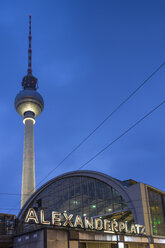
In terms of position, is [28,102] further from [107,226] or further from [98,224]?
[107,226]

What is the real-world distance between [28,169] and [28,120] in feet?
77.3

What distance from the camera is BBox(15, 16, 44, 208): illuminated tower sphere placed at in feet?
336

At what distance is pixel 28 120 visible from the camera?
4712 inches

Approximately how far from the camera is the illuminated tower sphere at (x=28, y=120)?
102m

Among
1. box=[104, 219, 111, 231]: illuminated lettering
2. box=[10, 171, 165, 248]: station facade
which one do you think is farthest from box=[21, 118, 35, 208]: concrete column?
box=[104, 219, 111, 231]: illuminated lettering

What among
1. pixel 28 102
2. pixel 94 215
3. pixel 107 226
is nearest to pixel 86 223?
pixel 107 226


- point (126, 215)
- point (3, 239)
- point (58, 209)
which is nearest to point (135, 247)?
point (126, 215)

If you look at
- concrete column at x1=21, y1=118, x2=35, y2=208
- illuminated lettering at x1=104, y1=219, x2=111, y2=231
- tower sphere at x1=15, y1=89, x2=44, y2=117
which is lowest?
illuminated lettering at x1=104, y1=219, x2=111, y2=231

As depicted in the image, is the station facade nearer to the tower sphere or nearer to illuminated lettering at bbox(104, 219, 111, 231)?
illuminated lettering at bbox(104, 219, 111, 231)

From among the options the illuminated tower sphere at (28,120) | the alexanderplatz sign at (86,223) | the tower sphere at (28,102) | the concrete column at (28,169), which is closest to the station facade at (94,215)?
the alexanderplatz sign at (86,223)

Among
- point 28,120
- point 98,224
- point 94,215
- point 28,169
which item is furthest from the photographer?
point 28,120

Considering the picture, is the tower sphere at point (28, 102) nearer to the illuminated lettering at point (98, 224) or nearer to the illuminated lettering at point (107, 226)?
the illuminated lettering at point (98, 224)

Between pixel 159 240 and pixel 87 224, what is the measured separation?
1427cm

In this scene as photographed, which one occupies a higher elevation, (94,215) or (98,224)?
(94,215)
